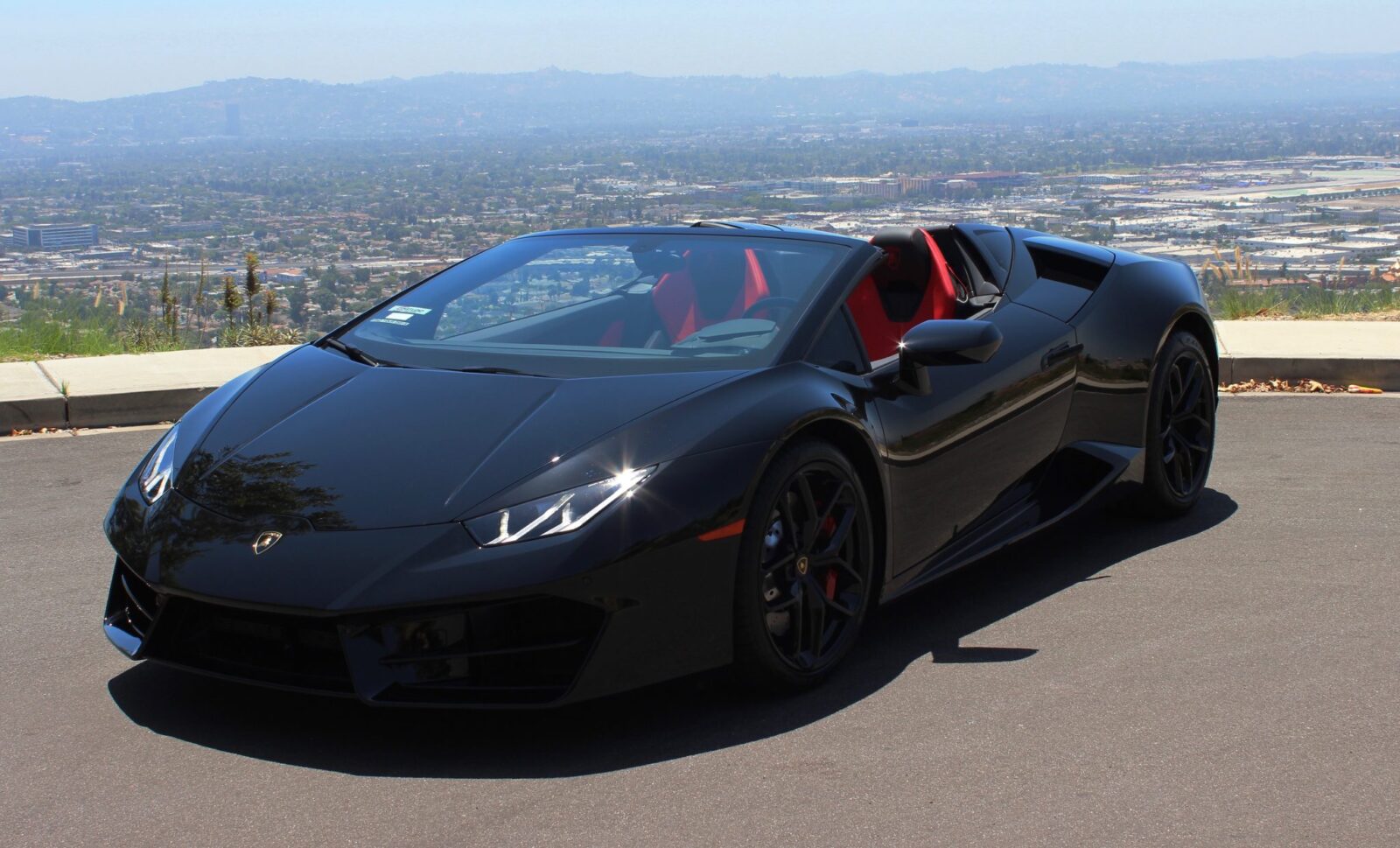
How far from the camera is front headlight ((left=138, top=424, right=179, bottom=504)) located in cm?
395

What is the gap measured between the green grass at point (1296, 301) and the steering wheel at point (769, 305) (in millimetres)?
8411

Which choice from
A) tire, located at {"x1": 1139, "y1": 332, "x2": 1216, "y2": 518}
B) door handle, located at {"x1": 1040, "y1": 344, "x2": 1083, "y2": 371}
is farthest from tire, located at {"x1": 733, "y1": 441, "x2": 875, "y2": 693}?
tire, located at {"x1": 1139, "y1": 332, "x2": 1216, "y2": 518}

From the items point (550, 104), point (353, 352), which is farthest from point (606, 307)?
point (550, 104)

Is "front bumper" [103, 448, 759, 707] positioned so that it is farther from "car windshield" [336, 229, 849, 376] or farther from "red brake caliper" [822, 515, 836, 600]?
"car windshield" [336, 229, 849, 376]

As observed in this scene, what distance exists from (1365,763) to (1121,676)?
749mm

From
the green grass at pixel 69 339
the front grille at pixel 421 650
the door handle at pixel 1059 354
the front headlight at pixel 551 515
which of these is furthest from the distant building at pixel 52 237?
the front headlight at pixel 551 515

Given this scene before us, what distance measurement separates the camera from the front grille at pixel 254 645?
3.45 metres

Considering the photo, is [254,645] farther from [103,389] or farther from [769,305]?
[103,389]

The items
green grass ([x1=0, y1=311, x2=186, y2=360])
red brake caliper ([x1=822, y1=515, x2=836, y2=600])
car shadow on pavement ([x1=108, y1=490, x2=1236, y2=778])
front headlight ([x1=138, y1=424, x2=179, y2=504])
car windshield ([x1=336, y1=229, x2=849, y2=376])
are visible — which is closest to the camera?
car shadow on pavement ([x1=108, y1=490, x2=1236, y2=778])

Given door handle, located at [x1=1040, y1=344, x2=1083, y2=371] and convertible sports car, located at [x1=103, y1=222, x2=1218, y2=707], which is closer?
convertible sports car, located at [x1=103, y1=222, x2=1218, y2=707]

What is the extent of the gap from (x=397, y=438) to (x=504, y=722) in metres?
0.75

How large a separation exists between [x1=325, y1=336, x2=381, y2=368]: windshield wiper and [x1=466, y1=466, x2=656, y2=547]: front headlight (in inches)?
43.8

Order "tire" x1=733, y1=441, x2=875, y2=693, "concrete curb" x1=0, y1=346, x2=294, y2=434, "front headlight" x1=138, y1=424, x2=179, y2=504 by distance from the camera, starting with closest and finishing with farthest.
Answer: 1. "tire" x1=733, y1=441, x2=875, y2=693
2. "front headlight" x1=138, y1=424, x2=179, y2=504
3. "concrete curb" x1=0, y1=346, x2=294, y2=434

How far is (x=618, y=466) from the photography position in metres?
3.63
